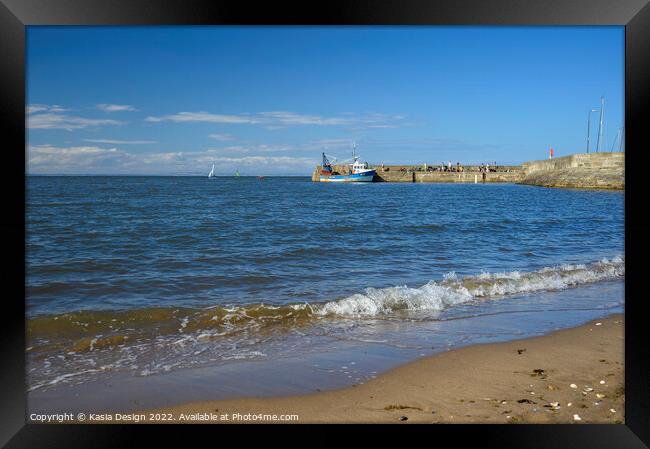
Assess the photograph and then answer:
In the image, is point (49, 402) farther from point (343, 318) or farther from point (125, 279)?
point (125, 279)

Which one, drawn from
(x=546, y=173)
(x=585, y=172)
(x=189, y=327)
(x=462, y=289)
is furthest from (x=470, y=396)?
(x=546, y=173)

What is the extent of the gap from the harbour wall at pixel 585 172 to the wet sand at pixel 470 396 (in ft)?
110

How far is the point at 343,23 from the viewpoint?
7.89ft

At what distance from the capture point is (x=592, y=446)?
221 centimetres

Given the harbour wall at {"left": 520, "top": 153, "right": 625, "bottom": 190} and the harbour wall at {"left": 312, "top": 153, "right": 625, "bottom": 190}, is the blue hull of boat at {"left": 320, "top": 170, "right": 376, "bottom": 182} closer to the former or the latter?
the harbour wall at {"left": 312, "top": 153, "right": 625, "bottom": 190}

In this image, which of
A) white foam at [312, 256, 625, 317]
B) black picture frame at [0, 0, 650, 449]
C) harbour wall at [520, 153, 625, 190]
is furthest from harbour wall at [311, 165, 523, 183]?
black picture frame at [0, 0, 650, 449]

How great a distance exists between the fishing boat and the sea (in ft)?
172

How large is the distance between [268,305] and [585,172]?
40.3 m

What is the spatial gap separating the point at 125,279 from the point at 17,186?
5302 millimetres

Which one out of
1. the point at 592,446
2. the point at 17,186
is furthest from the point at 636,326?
the point at 17,186

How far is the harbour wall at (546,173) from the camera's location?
1462 inches

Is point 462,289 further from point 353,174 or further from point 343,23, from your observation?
point 353,174

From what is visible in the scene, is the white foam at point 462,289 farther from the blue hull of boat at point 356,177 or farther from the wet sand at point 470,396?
the blue hull of boat at point 356,177

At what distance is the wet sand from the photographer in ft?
8.96
